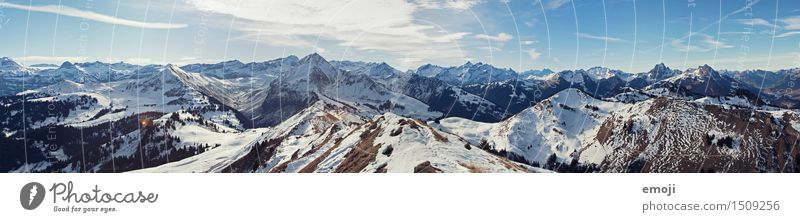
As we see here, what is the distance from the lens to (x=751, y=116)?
17188 centimetres
